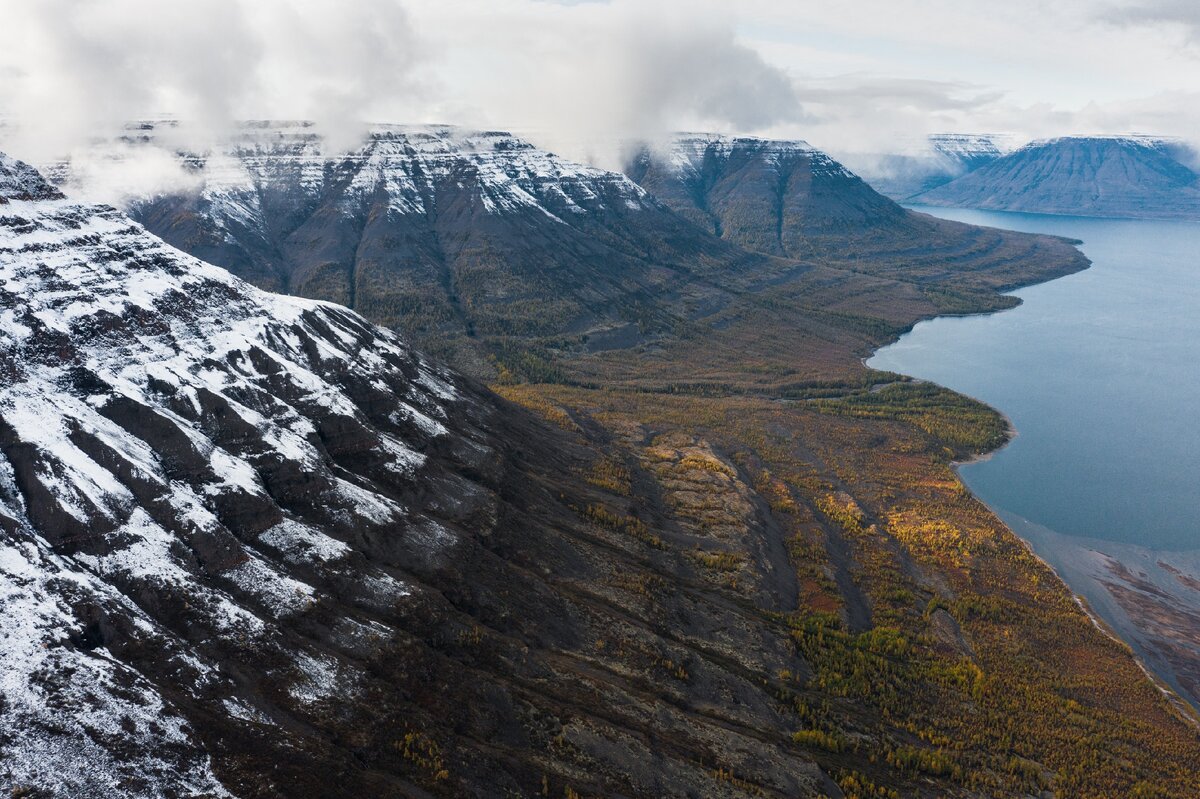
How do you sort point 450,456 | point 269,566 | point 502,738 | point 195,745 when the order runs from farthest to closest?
point 450,456 < point 269,566 < point 502,738 < point 195,745

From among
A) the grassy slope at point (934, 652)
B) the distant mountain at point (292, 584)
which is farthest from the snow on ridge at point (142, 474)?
the grassy slope at point (934, 652)

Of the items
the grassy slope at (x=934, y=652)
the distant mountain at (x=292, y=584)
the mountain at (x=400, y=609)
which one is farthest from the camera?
the grassy slope at (x=934, y=652)

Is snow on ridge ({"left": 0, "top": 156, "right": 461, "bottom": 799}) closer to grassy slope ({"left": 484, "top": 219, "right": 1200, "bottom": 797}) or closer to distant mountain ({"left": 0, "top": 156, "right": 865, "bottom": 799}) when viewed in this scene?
distant mountain ({"left": 0, "top": 156, "right": 865, "bottom": 799})

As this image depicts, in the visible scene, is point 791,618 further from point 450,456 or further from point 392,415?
point 392,415

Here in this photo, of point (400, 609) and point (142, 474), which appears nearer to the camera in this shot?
point (142, 474)

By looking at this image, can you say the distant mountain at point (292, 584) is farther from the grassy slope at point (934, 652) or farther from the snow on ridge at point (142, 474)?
the grassy slope at point (934, 652)

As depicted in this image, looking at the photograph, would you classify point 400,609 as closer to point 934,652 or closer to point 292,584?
point 292,584

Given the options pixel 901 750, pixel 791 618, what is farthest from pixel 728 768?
pixel 791 618

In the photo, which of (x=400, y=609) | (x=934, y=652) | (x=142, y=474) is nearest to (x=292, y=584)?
(x=400, y=609)

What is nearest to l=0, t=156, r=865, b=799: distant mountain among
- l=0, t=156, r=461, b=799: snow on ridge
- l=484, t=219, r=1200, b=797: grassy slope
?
l=0, t=156, r=461, b=799: snow on ridge

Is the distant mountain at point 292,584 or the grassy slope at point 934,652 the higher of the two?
the distant mountain at point 292,584

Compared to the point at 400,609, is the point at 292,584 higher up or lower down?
higher up
